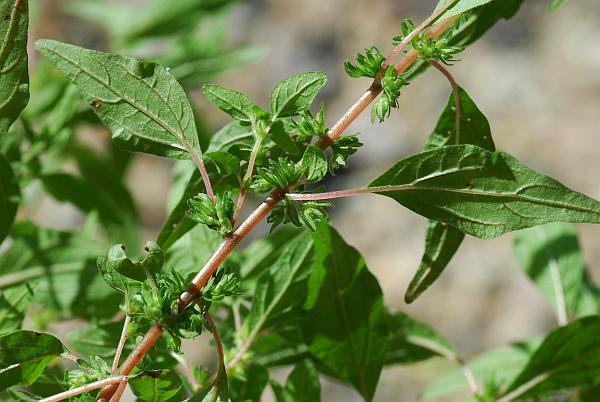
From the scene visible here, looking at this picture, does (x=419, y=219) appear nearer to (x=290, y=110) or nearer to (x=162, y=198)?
(x=162, y=198)

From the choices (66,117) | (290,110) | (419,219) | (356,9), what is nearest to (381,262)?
(419,219)

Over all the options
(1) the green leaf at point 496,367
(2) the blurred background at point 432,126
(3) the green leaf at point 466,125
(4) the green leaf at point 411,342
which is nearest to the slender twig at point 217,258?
(3) the green leaf at point 466,125

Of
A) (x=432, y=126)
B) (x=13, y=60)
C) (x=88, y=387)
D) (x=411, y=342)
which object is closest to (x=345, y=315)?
(x=411, y=342)

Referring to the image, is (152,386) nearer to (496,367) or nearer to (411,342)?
(411,342)

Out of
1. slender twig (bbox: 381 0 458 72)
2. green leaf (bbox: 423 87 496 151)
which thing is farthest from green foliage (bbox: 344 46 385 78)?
green leaf (bbox: 423 87 496 151)

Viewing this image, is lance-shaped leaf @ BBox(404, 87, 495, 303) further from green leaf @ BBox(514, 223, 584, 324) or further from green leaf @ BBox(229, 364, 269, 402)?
green leaf @ BBox(514, 223, 584, 324)

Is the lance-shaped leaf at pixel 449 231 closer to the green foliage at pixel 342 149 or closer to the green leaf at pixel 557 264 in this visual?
the green foliage at pixel 342 149
